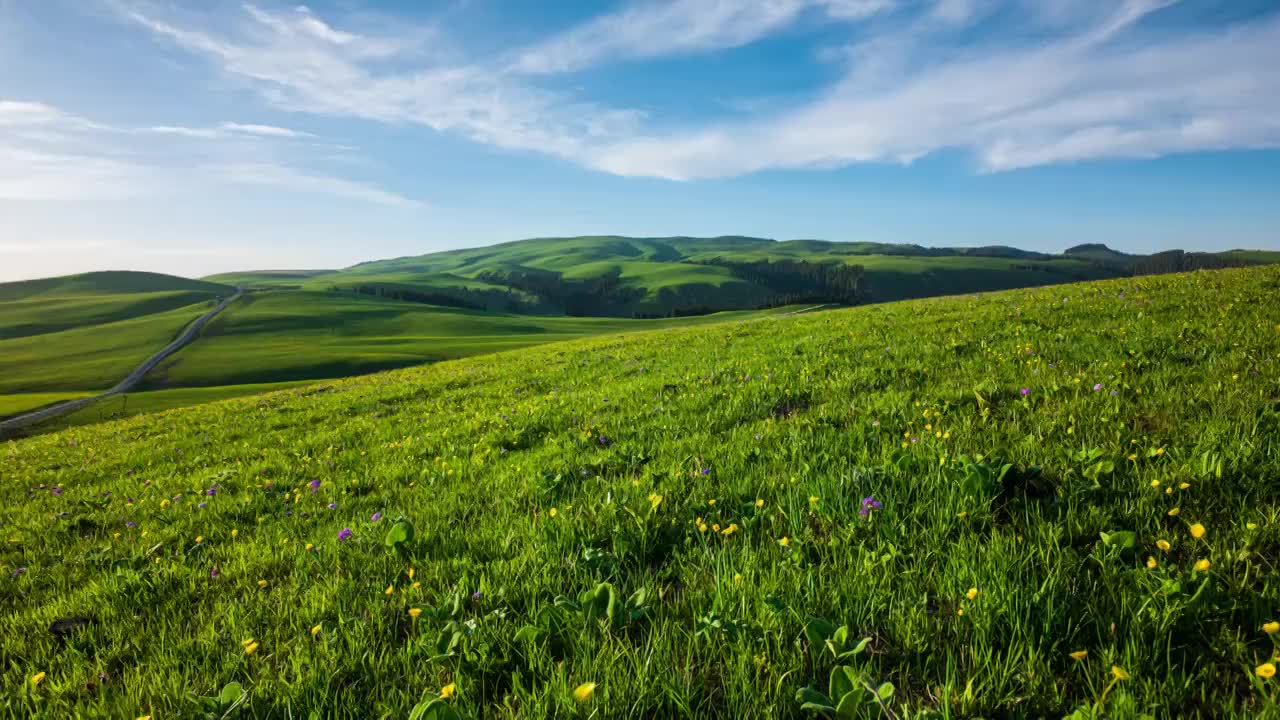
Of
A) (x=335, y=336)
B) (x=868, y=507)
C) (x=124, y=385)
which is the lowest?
(x=124, y=385)

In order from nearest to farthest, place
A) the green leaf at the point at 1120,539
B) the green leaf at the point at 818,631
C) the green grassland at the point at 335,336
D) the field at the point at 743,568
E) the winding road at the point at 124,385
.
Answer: the field at the point at 743,568 → the green leaf at the point at 818,631 → the green leaf at the point at 1120,539 → the winding road at the point at 124,385 → the green grassland at the point at 335,336

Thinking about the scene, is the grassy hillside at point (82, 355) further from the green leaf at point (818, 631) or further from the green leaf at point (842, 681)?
the green leaf at point (842, 681)

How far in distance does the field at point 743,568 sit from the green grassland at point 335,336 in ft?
297

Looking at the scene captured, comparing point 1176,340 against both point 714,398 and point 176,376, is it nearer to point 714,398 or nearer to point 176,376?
point 714,398

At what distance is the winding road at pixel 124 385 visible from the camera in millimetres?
56969

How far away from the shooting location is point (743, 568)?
332 centimetres

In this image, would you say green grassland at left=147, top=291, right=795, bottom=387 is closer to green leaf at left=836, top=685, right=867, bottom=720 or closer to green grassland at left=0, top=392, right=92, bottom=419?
green grassland at left=0, top=392, right=92, bottom=419

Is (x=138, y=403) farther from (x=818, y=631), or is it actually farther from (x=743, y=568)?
(x=818, y=631)

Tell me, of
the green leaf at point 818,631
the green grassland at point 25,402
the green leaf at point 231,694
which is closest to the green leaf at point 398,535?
the green leaf at point 231,694

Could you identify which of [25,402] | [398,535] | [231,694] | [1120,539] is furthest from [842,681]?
[25,402]

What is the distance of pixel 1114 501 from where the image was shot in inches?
141

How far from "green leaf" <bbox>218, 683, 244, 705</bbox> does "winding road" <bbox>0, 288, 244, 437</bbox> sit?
74450mm

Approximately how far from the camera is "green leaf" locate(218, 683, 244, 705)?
2.70 m

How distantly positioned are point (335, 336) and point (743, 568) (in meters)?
148
